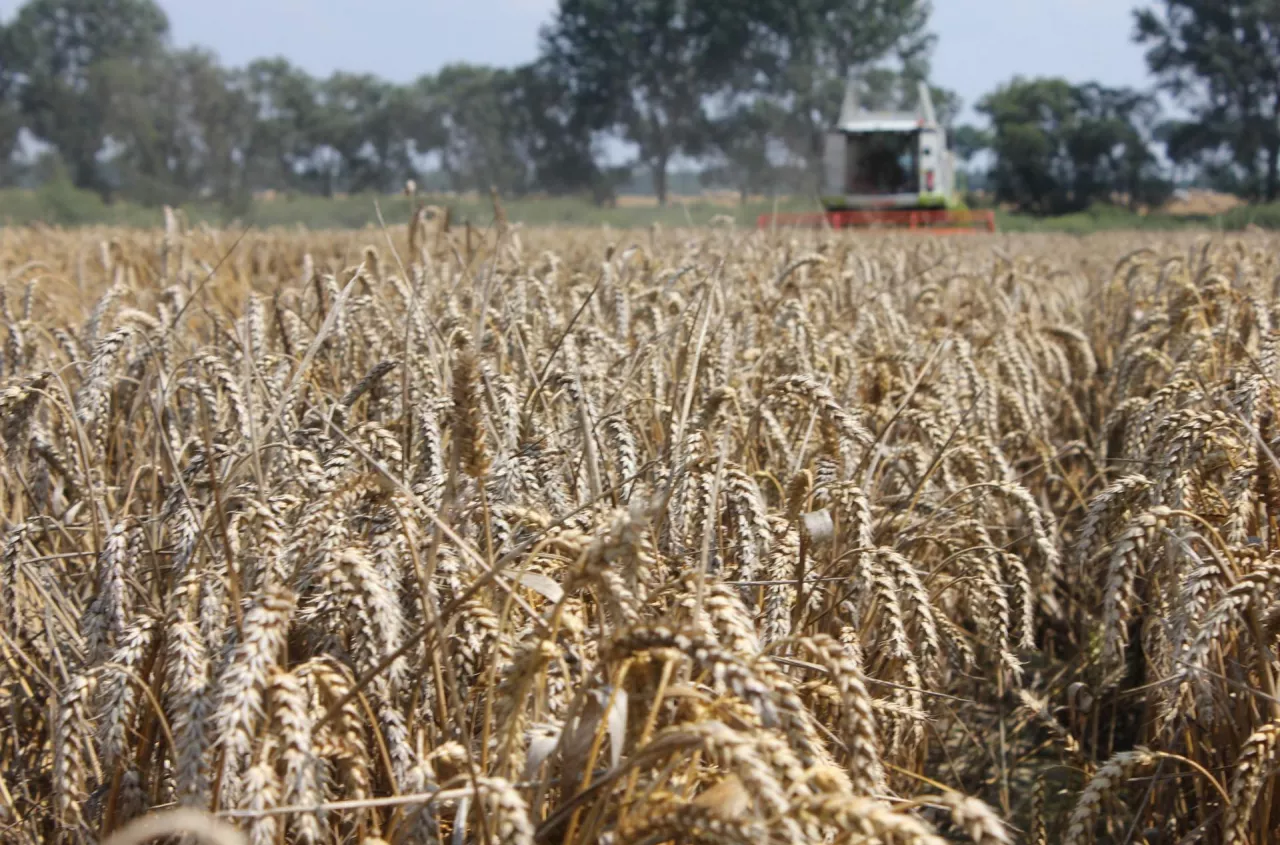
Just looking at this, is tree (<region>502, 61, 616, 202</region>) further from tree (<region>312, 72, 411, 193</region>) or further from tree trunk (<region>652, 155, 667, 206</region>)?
tree (<region>312, 72, 411, 193</region>)

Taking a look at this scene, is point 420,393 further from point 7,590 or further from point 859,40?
point 859,40

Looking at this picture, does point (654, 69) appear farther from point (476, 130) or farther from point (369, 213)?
point (369, 213)

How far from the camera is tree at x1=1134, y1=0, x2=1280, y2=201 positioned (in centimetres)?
4559

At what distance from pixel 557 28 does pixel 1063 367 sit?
5935 centimetres

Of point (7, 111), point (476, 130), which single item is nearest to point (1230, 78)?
point (476, 130)

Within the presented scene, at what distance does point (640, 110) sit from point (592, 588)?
58.3 meters

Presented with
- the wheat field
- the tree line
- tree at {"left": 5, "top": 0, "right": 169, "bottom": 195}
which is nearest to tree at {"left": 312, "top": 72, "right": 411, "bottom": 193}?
the tree line

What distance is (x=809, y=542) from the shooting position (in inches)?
65.5

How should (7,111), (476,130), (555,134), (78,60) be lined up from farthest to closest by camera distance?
(476,130)
(78,60)
(555,134)
(7,111)

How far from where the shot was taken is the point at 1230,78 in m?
45.8

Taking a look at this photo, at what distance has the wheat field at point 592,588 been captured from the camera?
107 cm

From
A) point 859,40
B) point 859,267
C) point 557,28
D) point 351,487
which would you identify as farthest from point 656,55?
point 351,487

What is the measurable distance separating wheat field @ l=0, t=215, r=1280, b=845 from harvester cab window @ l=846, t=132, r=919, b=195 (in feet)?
72.4

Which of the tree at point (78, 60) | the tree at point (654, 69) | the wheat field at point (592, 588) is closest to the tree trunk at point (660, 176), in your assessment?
the tree at point (654, 69)
